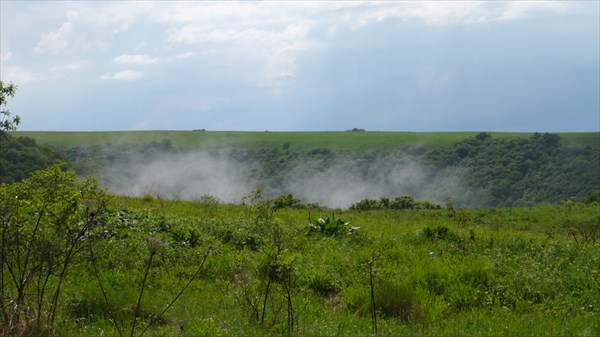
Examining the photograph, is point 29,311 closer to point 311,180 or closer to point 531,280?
point 531,280

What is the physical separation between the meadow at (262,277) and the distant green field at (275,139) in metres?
106

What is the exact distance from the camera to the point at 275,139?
131875mm

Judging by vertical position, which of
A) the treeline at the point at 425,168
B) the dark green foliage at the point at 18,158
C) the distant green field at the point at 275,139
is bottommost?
the treeline at the point at 425,168

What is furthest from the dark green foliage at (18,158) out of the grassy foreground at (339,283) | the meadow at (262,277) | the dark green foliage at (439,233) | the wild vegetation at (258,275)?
the dark green foliage at (439,233)

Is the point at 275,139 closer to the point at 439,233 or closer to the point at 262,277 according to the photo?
the point at 439,233

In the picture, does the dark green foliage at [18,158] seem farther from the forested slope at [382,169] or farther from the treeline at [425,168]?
the forested slope at [382,169]

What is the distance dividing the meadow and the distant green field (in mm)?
106398

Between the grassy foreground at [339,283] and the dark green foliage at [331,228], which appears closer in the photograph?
the grassy foreground at [339,283]

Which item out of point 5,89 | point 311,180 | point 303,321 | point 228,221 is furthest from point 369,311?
point 311,180

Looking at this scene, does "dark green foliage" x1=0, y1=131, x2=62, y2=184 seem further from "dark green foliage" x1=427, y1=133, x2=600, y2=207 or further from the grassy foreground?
"dark green foliage" x1=427, y1=133, x2=600, y2=207

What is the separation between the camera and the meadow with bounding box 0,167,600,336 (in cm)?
745

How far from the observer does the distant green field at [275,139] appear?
386 ft

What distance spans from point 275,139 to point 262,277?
401 feet

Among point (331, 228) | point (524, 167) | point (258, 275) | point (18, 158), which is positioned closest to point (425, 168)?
point (524, 167)
